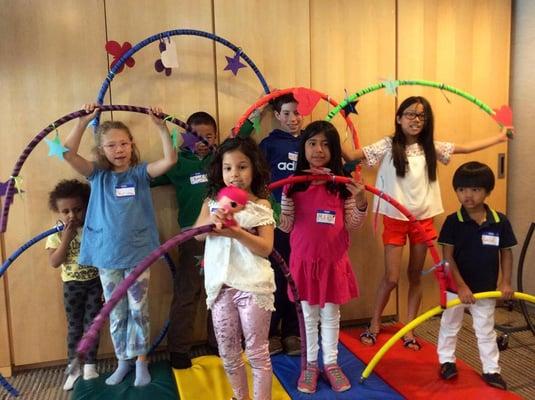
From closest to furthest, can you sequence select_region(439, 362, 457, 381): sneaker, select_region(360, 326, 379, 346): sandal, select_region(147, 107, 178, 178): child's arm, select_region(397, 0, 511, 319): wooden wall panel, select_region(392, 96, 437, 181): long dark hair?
select_region(147, 107, 178, 178): child's arm
select_region(439, 362, 457, 381): sneaker
select_region(392, 96, 437, 181): long dark hair
select_region(360, 326, 379, 346): sandal
select_region(397, 0, 511, 319): wooden wall panel

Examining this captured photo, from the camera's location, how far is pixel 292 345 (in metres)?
3.42

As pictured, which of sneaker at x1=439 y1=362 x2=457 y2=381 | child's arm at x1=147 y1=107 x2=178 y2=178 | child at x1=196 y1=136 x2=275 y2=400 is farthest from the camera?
sneaker at x1=439 y1=362 x2=457 y2=381

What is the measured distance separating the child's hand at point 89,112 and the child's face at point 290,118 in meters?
1.31

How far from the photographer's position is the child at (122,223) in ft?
9.50

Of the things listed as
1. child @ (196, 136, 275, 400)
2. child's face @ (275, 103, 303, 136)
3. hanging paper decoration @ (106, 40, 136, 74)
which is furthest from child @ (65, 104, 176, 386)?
child's face @ (275, 103, 303, 136)

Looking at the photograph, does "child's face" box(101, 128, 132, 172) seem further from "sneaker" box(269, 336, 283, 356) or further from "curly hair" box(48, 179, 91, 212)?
"sneaker" box(269, 336, 283, 356)

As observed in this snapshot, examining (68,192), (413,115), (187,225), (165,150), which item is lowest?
(187,225)

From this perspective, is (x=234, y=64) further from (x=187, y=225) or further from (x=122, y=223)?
(x=122, y=223)

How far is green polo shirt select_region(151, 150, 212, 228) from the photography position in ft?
10.8

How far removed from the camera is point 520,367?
127 inches

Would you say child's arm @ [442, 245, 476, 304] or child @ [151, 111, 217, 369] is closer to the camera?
child's arm @ [442, 245, 476, 304]

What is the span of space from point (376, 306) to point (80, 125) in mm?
2529

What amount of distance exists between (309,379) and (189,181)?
1.55 metres

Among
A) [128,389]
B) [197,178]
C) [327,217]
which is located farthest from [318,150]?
[128,389]
